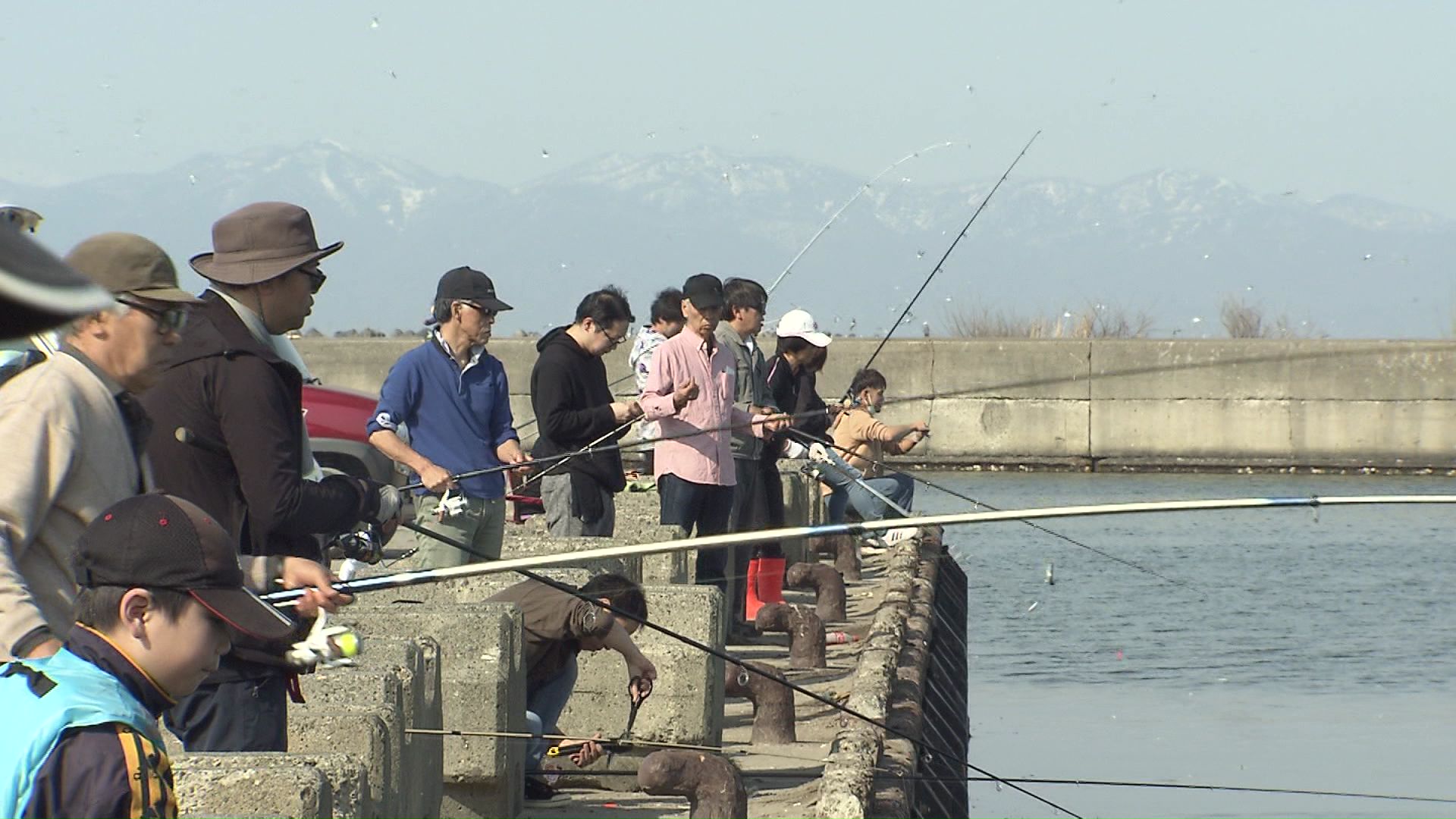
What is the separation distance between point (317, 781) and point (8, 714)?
3.65 feet

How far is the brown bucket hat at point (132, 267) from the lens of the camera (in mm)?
3652

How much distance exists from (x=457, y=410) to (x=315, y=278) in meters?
2.87

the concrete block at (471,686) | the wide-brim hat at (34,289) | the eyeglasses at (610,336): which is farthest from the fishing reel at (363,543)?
the eyeglasses at (610,336)

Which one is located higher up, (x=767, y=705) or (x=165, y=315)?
(x=165, y=315)

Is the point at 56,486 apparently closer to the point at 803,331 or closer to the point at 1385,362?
the point at 803,331

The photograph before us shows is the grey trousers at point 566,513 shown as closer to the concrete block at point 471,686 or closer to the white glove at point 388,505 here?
the concrete block at point 471,686

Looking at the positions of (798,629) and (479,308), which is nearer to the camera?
(479,308)

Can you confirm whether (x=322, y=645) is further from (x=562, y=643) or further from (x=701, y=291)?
(x=701, y=291)

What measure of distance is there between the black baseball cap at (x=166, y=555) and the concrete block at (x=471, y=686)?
9.41 feet

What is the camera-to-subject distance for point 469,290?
7375 millimetres

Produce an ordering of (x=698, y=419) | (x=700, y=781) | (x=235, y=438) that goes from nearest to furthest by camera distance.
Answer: (x=235, y=438), (x=700, y=781), (x=698, y=419)

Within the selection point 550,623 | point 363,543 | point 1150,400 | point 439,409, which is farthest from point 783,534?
point 1150,400

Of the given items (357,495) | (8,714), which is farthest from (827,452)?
(8,714)

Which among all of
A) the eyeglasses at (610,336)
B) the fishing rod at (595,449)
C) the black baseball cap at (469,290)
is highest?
the black baseball cap at (469,290)
